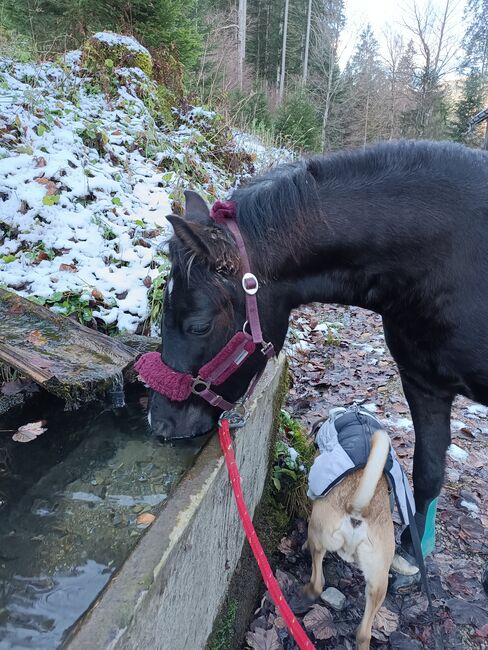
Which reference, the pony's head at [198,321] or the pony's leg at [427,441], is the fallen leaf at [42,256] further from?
the pony's leg at [427,441]

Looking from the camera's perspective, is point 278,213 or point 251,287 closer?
point 251,287

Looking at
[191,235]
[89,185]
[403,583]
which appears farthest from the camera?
[89,185]

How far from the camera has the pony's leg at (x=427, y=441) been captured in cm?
228

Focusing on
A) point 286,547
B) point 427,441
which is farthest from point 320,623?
point 427,441

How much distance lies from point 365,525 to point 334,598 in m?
0.65

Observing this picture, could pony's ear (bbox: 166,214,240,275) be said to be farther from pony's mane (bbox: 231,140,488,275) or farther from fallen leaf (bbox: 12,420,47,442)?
fallen leaf (bbox: 12,420,47,442)

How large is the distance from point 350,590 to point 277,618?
0.44 m

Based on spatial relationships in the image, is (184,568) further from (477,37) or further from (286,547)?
(477,37)

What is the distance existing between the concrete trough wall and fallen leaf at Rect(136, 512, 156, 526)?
0.68ft

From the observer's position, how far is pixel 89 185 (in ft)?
14.3

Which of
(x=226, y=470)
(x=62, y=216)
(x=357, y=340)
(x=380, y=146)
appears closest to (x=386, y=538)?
(x=226, y=470)

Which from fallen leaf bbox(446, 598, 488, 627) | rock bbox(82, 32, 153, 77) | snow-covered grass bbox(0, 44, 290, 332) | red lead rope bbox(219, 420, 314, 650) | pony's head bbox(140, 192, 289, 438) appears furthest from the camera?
rock bbox(82, 32, 153, 77)

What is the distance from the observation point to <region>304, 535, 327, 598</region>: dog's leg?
7.14 ft

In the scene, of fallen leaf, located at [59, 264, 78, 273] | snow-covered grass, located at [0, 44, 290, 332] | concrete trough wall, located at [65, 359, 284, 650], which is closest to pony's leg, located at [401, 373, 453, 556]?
concrete trough wall, located at [65, 359, 284, 650]
